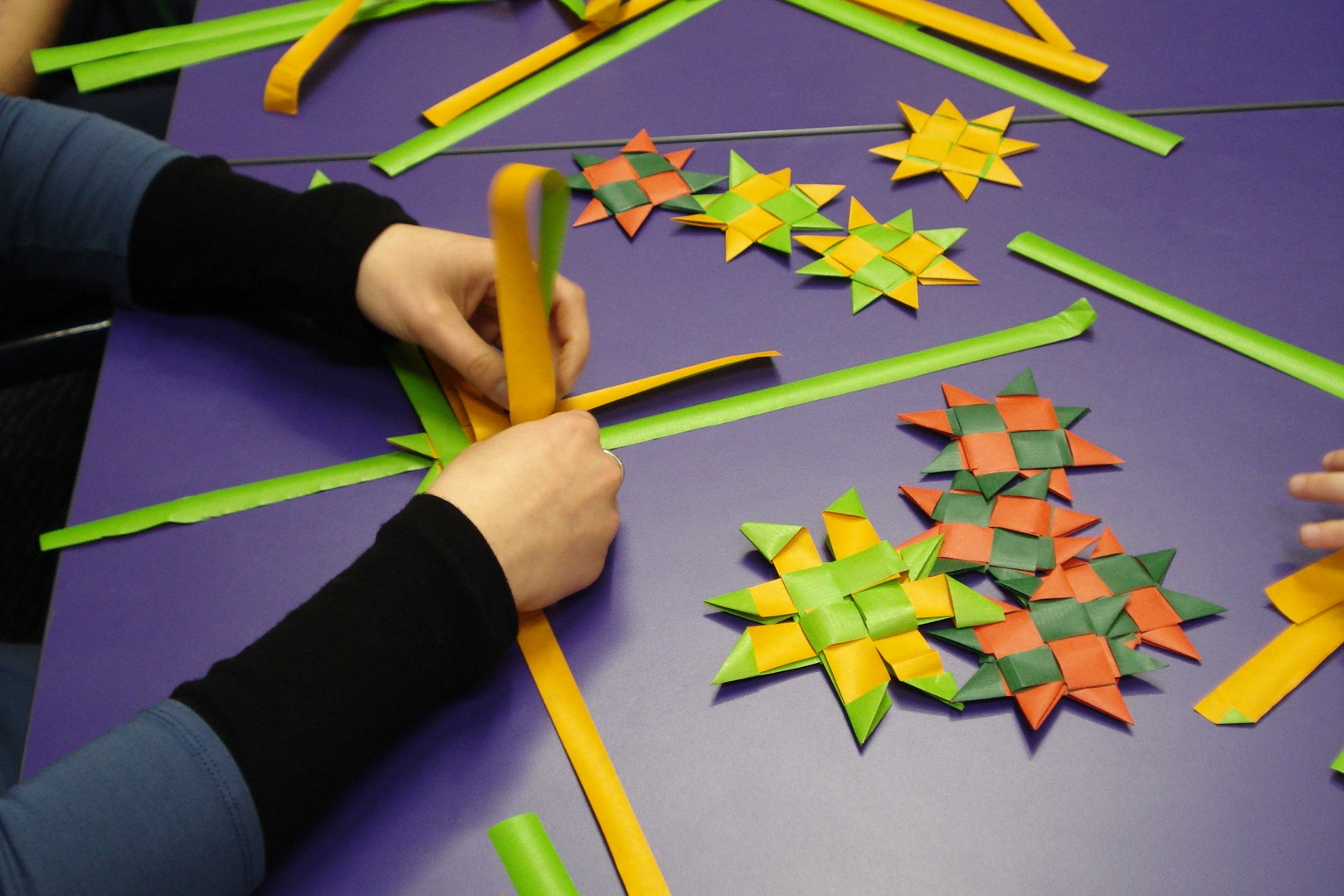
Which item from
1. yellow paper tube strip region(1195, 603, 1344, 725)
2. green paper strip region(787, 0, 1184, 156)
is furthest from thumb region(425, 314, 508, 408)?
green paper strip region(787, 0, 1184, 156)

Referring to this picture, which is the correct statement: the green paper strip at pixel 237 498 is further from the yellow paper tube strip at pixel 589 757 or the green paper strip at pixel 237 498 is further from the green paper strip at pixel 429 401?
the yellow paper tube strip at pixel 589 757

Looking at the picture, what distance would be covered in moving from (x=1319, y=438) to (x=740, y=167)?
56 cm

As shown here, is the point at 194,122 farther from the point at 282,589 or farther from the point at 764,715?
the point at 764,715

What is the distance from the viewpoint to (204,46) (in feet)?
3.49

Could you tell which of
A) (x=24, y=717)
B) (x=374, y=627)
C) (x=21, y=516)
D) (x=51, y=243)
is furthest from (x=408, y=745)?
(x=21, y=516)

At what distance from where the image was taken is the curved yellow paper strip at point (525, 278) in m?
0.58

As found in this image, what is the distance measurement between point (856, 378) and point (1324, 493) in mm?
351

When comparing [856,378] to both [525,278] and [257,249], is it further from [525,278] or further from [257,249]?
[257,249]

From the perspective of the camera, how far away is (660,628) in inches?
25.7

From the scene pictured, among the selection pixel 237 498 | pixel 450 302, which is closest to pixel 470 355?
pixel 450 302

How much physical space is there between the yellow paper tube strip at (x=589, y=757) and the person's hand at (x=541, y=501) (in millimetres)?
28

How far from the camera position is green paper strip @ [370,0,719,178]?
955mm

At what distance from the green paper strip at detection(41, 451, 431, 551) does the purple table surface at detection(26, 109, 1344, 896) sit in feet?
0.04

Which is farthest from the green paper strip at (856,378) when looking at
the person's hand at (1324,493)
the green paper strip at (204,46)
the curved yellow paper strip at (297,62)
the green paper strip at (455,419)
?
the green paper strip at (204,46)
